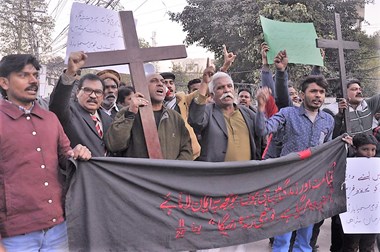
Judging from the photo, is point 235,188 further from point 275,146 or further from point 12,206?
point 12,206

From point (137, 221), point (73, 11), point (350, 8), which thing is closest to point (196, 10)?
point (350, 8)

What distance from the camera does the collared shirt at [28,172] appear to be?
207 cm

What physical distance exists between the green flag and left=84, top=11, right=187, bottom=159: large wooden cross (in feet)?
3.42

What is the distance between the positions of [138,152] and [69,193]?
636 millimetres

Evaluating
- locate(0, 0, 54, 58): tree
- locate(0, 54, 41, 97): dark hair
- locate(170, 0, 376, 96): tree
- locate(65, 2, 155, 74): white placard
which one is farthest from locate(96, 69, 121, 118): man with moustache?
locate(0, 0, 54, 58): tree

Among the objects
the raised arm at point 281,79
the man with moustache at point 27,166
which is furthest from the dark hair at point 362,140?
the man with moustache at point 27,166

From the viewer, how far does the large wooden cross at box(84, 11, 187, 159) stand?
2723 millimetres

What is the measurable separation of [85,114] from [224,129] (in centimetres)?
110

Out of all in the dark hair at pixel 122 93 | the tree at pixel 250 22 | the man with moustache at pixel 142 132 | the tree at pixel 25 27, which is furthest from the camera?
the tree at pixel 25 27

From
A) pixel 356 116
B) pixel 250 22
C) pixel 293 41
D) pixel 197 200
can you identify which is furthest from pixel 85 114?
pixel 250 22

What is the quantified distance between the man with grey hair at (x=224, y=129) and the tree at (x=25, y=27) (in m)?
9.04

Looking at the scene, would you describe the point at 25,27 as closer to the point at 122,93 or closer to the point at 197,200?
the point at 122,93

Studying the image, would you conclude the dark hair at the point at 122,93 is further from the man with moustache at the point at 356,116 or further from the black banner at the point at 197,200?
the man with moustache at the point at 356,116

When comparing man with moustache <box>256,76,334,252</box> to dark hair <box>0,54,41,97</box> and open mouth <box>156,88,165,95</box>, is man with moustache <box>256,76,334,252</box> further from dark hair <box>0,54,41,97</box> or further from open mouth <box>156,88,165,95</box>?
dark hair <box>0,54,41,97</box>
